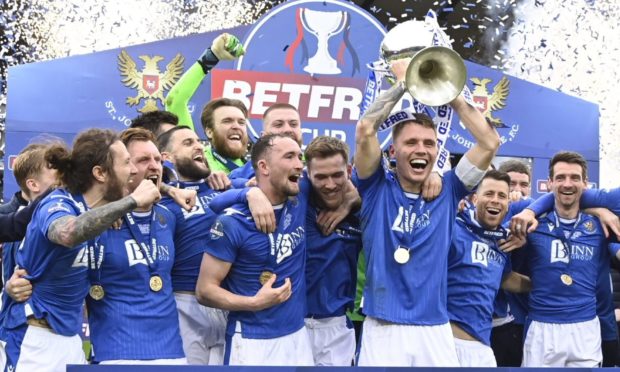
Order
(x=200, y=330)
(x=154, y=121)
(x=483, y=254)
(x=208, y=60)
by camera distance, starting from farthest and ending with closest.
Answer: (x=208, y=60) → (x=154, y=121) → (x=483, y=254) → (x=200, y=330)

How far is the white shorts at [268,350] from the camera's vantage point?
504 cm

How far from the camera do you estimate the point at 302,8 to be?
9.62 m

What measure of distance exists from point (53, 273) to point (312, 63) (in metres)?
5.47

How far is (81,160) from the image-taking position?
4535 mm

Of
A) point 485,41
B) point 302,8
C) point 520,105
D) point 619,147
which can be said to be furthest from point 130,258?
point 619,147

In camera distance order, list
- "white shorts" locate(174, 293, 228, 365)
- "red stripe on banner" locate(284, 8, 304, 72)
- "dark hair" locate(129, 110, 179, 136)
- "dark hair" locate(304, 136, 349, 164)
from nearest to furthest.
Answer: "dark hair" locate(304, 136, 349, 164) → "white shorts" locate(174, 293, 228, 365) → "dark hair" locate(129, 110, 179, 136) → "red stripe on banner" locate(284, 8, 304, 72)

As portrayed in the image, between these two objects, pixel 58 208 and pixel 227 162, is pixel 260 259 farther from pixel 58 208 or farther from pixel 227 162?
pixel 227 162

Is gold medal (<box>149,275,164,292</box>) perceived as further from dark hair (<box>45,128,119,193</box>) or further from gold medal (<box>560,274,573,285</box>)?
gold medal (<box>560,274,573,285</box>)

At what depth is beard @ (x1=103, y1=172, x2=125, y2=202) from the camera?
179 inches

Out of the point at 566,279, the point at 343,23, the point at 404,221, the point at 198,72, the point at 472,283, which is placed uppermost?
the point at 343,23

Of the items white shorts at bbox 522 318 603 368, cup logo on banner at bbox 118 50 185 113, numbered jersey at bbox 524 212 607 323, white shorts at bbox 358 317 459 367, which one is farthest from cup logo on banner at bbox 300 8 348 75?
Result: white shorts at bbox 358 317 459 367

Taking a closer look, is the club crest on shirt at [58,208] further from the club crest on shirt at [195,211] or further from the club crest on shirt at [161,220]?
the club crest on shirt at [195,211]

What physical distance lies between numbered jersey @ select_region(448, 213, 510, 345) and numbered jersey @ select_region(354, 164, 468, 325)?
62 centimetres

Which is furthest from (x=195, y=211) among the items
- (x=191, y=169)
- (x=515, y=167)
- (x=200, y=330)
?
(x=515, y=167)
